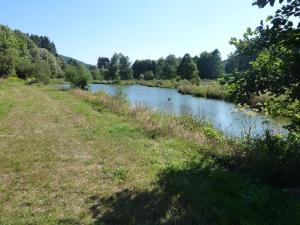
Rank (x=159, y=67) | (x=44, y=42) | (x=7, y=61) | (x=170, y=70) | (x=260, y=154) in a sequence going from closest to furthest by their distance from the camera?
1. (x=260, y=154)
2. (x=7, y=61)
3. (x=170, y=70)
4. (x=159, y=67)
5. (x=44, y=42)

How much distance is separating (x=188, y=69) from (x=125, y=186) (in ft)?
253

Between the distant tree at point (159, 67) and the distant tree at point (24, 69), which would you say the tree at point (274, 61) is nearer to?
the distant tree at point (24, 69)

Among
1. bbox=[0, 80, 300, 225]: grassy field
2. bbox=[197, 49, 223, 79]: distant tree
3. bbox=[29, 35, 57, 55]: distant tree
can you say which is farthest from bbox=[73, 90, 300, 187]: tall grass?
bbox=[29, 35, 57, 55]: distant tree

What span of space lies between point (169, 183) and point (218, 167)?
1.61 meters

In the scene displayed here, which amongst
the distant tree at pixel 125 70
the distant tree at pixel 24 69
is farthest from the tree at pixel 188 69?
the distant tree at pixel 24 69

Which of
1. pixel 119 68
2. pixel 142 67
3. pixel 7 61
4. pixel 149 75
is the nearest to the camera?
pixel 7 61

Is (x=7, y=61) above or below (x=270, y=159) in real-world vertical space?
below

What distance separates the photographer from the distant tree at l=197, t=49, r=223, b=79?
91.2 meters

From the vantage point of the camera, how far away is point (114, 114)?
16.3m

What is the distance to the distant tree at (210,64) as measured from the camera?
91188mm

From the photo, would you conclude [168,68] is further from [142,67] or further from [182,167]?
[182,167]

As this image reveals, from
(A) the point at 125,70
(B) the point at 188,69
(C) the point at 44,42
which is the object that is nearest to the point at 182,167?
(B) the point at 188,69

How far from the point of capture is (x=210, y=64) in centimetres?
9225

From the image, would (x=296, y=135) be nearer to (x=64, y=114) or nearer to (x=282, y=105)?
(x=282, y=105)
